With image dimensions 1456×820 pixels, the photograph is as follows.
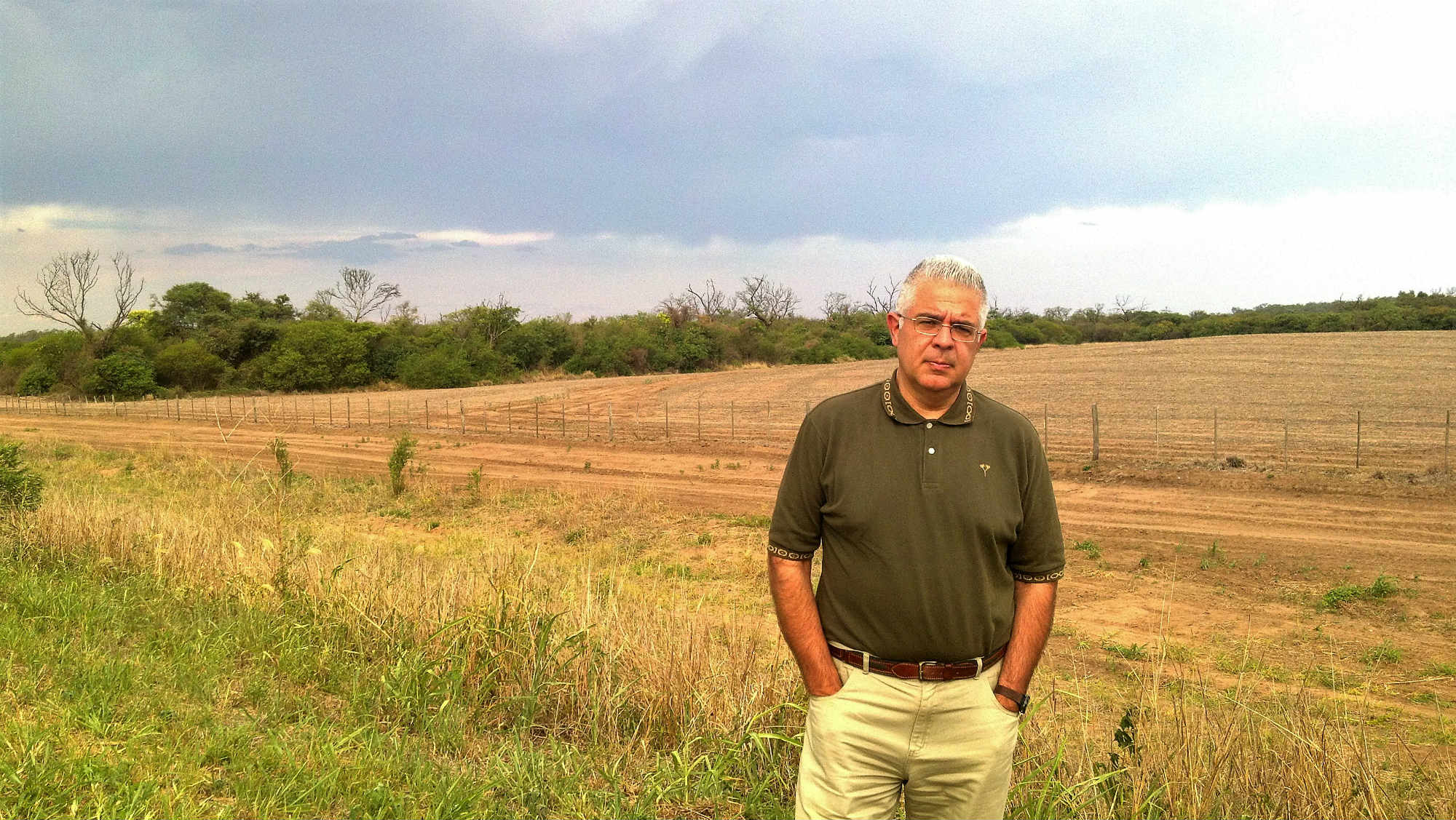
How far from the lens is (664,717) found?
15.9 ft

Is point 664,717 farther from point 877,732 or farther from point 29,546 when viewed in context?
point 29,546

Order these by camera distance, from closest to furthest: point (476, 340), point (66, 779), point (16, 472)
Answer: point (66, 779)
point (16, 472)
point (476, 340)

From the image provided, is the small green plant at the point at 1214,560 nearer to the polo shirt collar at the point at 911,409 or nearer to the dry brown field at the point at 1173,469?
the dry brown field at the point at 1173,469

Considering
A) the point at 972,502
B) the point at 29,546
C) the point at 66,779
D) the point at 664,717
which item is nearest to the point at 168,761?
the point at 66,779

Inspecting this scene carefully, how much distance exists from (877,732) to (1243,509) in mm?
15958

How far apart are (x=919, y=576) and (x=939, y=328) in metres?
0.71

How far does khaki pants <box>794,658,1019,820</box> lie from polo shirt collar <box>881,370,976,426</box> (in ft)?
2.42

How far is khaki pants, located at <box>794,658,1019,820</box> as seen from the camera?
99.0 inches

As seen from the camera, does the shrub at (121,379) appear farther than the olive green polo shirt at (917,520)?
Yes

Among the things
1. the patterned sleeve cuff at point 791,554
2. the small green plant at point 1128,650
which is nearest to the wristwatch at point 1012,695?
the patterned sleeve cuff at point 791,554

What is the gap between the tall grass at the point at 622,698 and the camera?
384 centimetres

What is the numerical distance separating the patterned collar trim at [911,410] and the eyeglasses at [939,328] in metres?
0.14

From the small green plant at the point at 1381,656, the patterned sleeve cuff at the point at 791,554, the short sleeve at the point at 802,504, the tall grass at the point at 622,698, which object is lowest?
the small green plant at the point at 1381,656

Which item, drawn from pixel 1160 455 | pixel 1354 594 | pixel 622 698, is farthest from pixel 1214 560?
pixel 622 698
